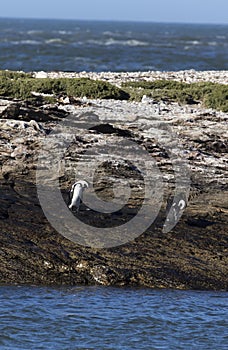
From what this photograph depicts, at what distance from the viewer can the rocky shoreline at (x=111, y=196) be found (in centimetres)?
1284

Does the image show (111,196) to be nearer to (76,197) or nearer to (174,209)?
(76,197)

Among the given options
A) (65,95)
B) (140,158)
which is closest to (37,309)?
(140,158)

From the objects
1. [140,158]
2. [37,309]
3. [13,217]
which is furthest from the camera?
[140,158]

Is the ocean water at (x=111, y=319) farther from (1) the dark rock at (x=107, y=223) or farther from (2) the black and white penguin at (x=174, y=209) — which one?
(2) the black and white penguin at (x=174, y=209)

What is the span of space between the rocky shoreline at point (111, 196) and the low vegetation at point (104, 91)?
0.61m

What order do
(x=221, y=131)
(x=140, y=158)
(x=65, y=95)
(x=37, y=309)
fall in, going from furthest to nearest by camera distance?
1. (x=65, y=95)
2. (x=221, y=131)
3. (x=140, y=158)
4. (x=37, y=309)

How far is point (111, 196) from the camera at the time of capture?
15.1 meters

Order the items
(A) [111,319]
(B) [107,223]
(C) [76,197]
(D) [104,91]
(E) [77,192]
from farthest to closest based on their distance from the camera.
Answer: (D) [104,91], (E) [77,192], (C) [76,197], (B) [107,223], (A) [111,319]

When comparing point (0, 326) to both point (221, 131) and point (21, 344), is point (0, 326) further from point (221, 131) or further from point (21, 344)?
point (221, 131)

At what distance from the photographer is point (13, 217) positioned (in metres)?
13.8

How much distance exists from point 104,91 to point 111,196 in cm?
645

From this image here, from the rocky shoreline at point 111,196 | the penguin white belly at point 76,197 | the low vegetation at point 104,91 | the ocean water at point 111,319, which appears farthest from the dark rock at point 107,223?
the low vegetation at point 104,91

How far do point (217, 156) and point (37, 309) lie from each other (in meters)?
6.56

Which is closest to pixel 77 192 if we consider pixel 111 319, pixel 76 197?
pixel 76 197
